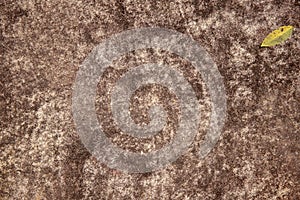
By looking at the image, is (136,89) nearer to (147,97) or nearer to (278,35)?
(147,97)

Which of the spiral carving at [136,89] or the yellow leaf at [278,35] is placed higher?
the yellow leaf at [278,35]

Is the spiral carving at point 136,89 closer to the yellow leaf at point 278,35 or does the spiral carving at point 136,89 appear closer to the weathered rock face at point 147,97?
the weathered rock face at point 147,97

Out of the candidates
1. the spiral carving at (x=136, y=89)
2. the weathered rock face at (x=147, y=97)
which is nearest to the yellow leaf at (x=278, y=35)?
the weathered rock face at (x=147, y=97)

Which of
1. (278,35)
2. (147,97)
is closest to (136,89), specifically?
(147,97)

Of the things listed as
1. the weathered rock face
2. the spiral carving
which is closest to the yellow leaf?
the weathered rock face

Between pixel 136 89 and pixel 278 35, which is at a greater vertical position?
pixel 278 35
